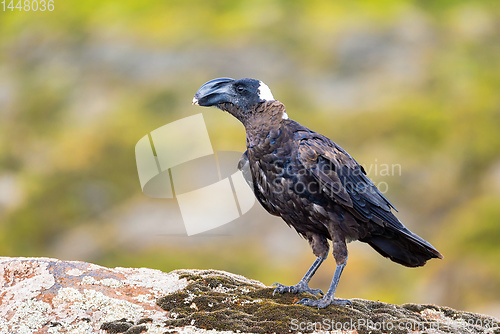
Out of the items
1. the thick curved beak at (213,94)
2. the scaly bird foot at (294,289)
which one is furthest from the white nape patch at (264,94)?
the scaly bird foot at (294,289)

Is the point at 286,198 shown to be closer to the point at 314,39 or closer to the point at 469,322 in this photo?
the point at 469,322

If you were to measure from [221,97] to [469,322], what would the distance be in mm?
5187

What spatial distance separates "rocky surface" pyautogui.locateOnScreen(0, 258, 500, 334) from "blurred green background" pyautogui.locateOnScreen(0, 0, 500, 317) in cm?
822

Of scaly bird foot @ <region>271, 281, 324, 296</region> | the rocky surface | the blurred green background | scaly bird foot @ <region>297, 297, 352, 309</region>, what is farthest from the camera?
the blurred green background

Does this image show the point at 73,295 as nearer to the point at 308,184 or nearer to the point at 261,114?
the point at 308,184

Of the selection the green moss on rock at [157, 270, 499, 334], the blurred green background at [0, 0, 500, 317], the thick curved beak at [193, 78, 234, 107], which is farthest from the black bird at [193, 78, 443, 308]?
the blurred green background at [0, 0, 500, 317]

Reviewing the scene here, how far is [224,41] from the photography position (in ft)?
87.1

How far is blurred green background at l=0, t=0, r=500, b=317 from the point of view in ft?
59.4

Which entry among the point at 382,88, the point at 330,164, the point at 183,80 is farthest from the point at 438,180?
the point at 330,164

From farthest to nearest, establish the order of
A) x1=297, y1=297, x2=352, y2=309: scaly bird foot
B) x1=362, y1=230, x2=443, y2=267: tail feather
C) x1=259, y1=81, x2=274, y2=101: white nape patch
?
x1=362, y1=230, x2=443, y2=267: tail feather < x1=259, y1=81, x2=274, y2=101: white nape patch < x1=297, y1=297, x2=352, y2=309: scaly bird foot

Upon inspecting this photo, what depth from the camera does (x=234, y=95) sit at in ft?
27.7

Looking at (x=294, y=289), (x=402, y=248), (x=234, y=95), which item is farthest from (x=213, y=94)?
(x=402, y=248)

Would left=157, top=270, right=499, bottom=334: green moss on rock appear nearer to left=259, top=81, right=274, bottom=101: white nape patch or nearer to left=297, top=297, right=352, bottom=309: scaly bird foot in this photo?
left=297, top=297, right=352, bottom=309: scaly bird foot

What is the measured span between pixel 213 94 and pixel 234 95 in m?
0.32
